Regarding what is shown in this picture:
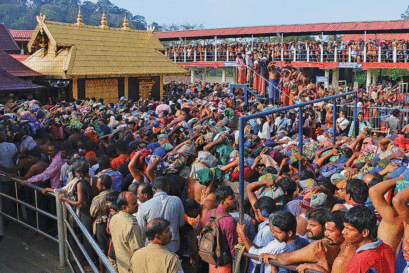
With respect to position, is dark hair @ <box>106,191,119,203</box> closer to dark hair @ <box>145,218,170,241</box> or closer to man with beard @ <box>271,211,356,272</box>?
dark hair @ <box>145,218,170,241</box>

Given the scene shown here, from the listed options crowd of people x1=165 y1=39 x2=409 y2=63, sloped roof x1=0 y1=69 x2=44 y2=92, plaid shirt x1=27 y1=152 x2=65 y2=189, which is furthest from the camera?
crowd of people x1=165 y1=39 x2=409 y2=63

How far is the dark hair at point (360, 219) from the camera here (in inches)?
114

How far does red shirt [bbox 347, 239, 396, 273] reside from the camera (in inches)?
107

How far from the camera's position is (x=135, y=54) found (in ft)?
56.3

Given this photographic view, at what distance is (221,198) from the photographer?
4.00 meters

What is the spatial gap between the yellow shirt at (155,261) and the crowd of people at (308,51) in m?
18.4

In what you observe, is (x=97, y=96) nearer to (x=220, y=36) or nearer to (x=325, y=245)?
(x=325, y=245)

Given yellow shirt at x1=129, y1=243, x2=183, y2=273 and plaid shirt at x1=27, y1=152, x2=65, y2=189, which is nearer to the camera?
yellow shirt at x1=129, y1=243, x2=183, y2=273

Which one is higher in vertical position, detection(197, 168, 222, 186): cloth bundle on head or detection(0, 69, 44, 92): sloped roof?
detection(0, 69, 44, 92): sloped roof

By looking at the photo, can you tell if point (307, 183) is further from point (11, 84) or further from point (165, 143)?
point (11, 84)

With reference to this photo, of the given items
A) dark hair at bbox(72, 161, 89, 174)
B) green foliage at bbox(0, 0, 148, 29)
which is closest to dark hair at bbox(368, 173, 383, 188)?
dark hair at bbox(72, 161, 89, 174)

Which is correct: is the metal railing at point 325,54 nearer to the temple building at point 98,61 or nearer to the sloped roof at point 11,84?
the temple building at point 98,61

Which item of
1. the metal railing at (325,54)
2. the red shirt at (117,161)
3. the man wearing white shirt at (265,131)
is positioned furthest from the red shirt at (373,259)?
the metal railing at (325,54)

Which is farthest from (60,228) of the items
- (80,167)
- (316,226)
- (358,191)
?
(358,191)
